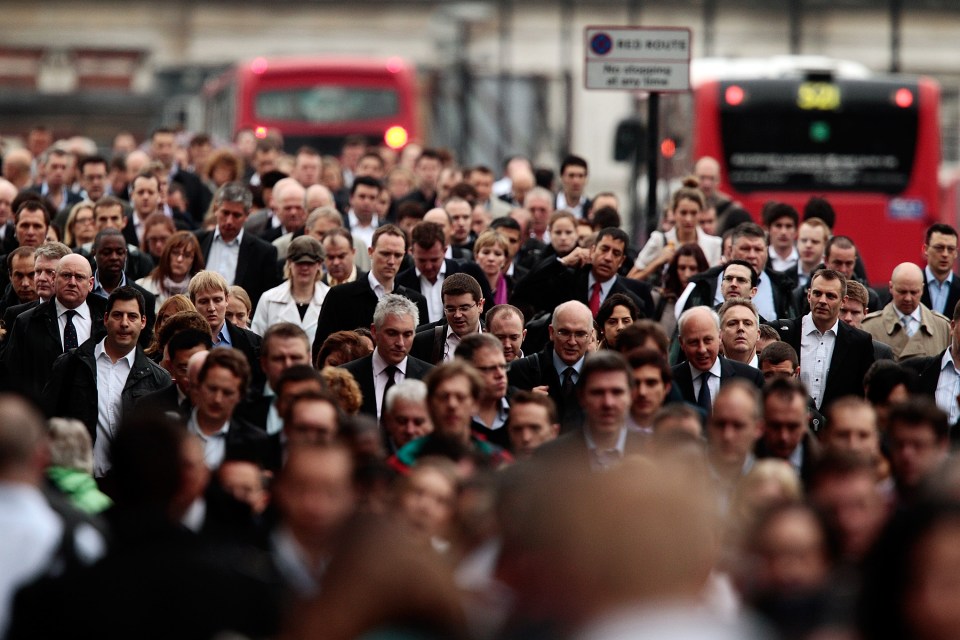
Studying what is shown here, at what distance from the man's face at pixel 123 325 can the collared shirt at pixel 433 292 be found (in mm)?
2581

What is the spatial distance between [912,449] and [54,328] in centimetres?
575

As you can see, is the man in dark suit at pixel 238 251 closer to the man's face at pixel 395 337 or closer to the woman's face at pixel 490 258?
the woman's face at pixel 490 258

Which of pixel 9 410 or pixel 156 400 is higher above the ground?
pixel 9 410

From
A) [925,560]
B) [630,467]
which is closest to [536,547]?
[630,467]

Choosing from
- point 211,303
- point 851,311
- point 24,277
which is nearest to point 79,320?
point 211,303

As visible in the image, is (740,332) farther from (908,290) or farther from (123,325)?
(123,325)

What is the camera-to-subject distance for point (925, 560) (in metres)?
4.49

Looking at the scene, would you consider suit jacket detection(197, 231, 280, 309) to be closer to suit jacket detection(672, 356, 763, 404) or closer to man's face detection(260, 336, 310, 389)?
suit jacket detection(672, 356, 763, 404)

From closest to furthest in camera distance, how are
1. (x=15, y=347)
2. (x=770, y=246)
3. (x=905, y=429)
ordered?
(x=905, y=429) < (x=15, y=347) < (x=770, y=246)

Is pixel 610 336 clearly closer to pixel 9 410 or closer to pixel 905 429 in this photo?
pixel 905 429

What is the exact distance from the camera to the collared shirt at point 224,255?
47.1ft

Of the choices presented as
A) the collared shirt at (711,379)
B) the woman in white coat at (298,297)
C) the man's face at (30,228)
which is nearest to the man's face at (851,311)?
the collared shirt at (711,379)

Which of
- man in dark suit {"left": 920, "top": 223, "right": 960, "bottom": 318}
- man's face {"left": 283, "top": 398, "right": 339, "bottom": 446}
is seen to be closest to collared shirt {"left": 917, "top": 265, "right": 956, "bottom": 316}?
man in dark suit {"left": 920, "top": 223, "right": 960, "bottom": 318}

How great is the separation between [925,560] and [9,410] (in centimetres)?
295
